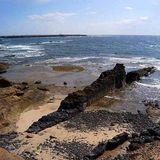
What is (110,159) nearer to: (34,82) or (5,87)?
(5,87)

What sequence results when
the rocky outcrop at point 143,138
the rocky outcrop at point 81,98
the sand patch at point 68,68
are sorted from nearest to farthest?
the rocky outcrop at point 143,138 < the rocky outcrop at point 81,98 < the sand patch at point 68,68

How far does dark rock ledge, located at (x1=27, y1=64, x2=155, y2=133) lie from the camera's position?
28.2 metres

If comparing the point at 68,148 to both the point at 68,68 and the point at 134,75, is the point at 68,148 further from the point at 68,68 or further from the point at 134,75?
the point at 68,68

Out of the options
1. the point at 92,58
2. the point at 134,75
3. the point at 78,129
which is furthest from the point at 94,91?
the point at 92,58

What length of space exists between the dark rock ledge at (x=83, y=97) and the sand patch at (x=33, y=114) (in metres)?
1.24

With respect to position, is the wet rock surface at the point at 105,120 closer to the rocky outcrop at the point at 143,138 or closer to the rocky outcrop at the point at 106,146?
the rocky outcrop at the point at 143,138

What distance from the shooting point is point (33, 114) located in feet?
104

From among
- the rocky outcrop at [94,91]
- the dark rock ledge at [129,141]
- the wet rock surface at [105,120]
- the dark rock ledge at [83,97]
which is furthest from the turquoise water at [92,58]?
the dark rock ledge at [129,141]

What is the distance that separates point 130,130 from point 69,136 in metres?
5.04

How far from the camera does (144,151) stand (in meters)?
22.7

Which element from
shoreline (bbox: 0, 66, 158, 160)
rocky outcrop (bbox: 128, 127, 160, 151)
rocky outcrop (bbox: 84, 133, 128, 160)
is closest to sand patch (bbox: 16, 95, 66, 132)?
shoreline (bbox: 0, 66, 158, 160)

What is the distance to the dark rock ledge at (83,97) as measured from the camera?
28219 mm

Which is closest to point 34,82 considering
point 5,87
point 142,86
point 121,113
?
point 5,87

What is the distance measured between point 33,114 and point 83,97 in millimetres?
5211
